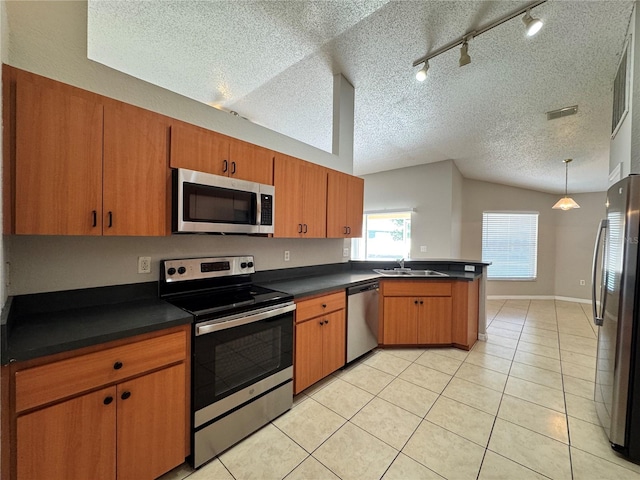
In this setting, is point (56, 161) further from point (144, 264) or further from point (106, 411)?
point (106, 411)

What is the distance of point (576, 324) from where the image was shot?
4.21m

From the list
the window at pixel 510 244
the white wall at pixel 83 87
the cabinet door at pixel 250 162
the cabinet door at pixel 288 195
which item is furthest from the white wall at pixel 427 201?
the white wall at pixel 83 87

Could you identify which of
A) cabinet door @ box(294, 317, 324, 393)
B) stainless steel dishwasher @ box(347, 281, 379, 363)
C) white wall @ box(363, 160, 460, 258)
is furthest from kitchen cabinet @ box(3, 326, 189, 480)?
white wall @ box(363, 160, 460, 258)

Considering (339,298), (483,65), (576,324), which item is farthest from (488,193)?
(339,298)

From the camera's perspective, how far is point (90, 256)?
159 cm

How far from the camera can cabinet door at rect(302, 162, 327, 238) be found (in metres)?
2.54

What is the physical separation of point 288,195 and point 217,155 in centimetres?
71

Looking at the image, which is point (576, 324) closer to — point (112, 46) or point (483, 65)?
point (483, 65)

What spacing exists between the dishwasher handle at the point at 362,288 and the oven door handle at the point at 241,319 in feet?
2.67

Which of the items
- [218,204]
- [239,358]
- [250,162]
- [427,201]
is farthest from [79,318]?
[427,201]

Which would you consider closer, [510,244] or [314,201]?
[314,201]

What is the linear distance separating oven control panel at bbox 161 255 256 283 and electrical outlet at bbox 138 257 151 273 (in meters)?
0.09

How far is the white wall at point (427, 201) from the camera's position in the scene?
4867mm

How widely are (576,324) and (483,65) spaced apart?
445 cm
